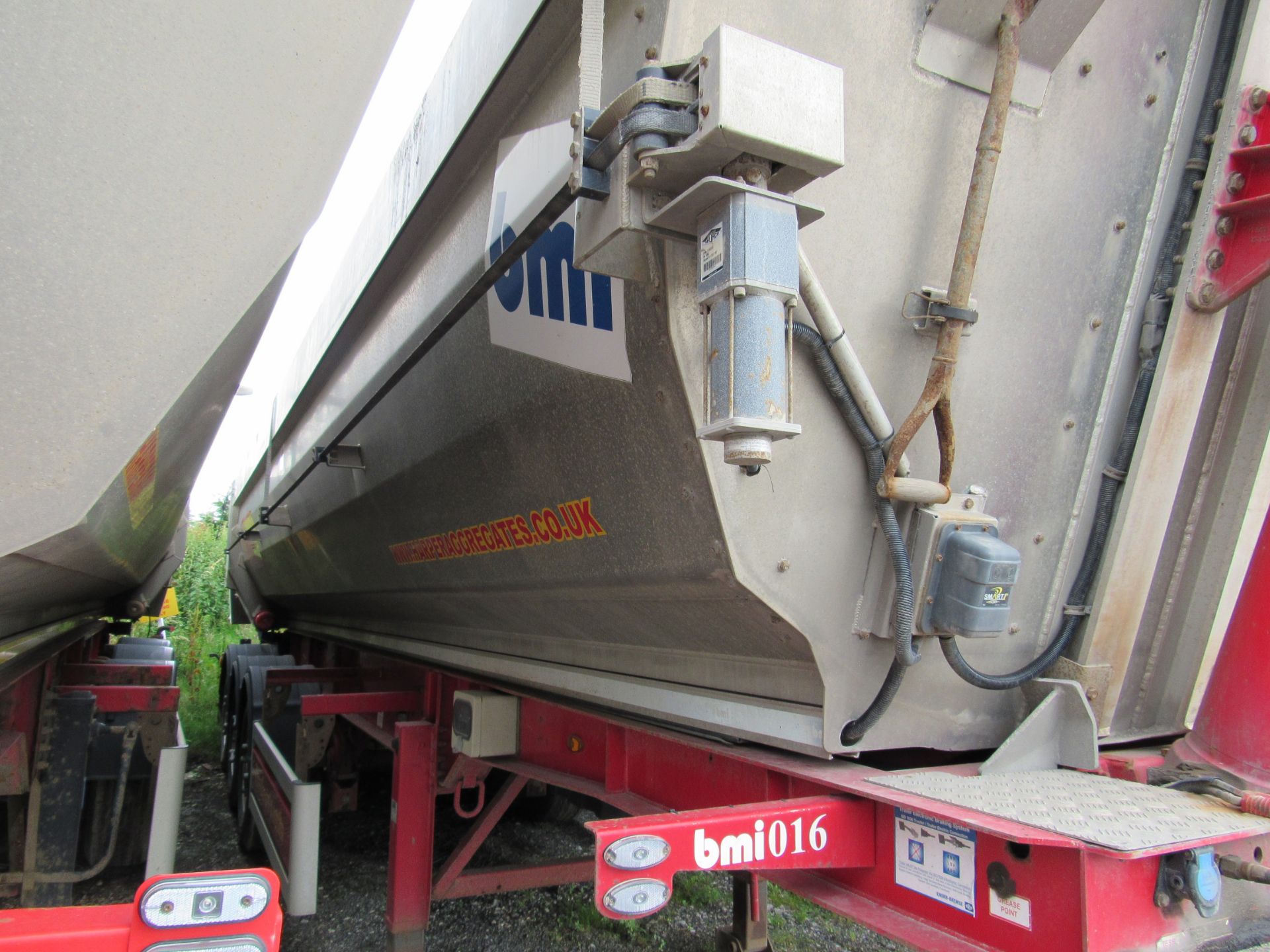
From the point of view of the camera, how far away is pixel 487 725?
9.61 feet

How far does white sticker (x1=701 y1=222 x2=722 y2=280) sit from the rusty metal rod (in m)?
0.57

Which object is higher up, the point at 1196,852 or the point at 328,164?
the point at 328,164

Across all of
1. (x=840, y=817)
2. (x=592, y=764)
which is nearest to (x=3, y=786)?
(x=592, y=764)

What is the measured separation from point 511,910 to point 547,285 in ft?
10.4

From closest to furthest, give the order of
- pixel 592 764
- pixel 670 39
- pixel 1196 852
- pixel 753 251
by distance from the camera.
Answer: pixel 753 251, pixel 1196 852, pixel 670 39, pixel 592 764

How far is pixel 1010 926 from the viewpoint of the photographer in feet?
4.58

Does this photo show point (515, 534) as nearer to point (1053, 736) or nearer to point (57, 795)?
point (1053, 736)

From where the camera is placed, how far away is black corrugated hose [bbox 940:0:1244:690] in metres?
1.94

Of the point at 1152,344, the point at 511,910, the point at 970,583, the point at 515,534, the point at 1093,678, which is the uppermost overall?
the point at 1152,344

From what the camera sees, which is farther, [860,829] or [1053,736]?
[1053,736]

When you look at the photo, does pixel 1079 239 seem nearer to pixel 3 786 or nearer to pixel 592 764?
pixel 592 764

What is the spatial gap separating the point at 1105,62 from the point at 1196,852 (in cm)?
161

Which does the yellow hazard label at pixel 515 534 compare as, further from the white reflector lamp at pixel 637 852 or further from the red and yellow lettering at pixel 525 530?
the white reflector lamp at pixel 637 852

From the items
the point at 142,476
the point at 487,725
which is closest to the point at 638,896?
the point at 142,476
